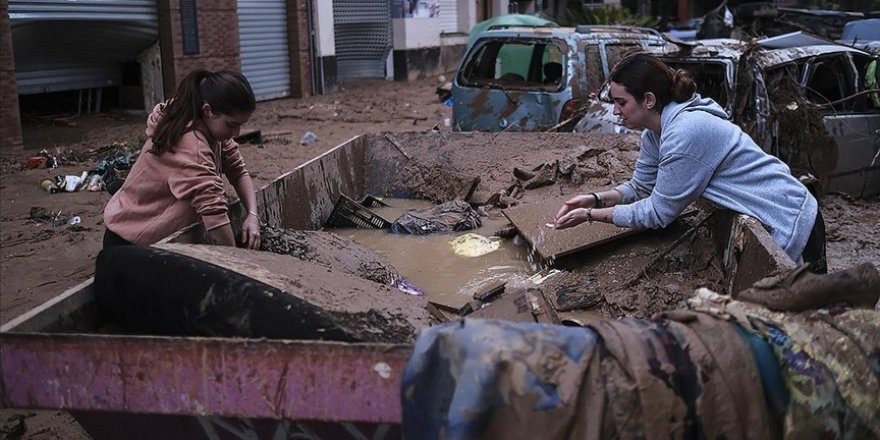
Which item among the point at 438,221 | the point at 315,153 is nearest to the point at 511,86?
the point at 438,221

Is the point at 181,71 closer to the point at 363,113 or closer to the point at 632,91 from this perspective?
the point at 363,113

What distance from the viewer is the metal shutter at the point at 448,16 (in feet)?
77.6

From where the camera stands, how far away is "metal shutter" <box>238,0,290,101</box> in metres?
16.5

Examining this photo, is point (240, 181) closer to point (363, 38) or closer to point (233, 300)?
point (233, 300)

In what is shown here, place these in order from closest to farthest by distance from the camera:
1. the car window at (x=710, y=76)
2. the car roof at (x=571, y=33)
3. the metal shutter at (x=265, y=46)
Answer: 1. the car window at (x=710, y=76)
2. the car roof at (x=571, y=33)
3. the metal shutter at (x=265, y=46)

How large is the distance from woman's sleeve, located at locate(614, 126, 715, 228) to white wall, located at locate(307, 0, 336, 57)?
15538mm

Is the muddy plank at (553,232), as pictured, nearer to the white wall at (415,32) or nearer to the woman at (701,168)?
the woman at (701,168)

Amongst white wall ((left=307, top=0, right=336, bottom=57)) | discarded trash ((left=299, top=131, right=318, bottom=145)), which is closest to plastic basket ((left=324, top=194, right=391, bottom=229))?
discarded trash ((left=299, top=131, right=318, bottom=145))

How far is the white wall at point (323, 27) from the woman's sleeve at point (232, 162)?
14652 mm

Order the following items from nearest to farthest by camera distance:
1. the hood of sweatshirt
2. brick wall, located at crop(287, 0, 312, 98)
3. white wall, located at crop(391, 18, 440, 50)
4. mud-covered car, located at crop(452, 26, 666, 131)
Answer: the hood of sweatshirt → mud-covered car, located at crop(452, 26, 666, 131) → brick wall, located at crop(287, 0, 312, 98) → white wall, located at crop(391, 18, 440, 50)

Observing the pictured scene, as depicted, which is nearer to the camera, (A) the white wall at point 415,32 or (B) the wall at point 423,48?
(A) the white wall at point 415,32

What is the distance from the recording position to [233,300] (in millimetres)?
2760

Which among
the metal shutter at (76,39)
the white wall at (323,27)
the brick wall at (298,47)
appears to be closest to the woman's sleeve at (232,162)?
the metal shutter at (76,39)

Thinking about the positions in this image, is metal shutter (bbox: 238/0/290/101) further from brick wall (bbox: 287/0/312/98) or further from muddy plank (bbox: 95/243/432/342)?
muddy plank (bbox: 95/243/432/342)
